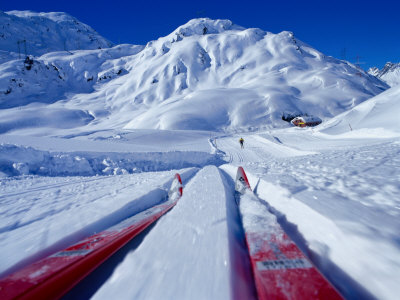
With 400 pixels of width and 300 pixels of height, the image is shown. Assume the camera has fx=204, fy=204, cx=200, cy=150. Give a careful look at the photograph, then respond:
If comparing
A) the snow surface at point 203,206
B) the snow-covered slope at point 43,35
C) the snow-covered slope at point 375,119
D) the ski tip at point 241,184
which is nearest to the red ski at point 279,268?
the snow surface at point 203,206

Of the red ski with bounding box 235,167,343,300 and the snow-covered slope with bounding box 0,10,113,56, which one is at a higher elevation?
the snow-covered slope with bounding box 0,10,113,56

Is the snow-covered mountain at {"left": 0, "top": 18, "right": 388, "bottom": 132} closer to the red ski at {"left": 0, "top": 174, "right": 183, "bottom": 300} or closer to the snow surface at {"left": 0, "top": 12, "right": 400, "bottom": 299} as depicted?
the snow surface at {"left": 0, "top": 12, "right": 400, "bottom": 299}

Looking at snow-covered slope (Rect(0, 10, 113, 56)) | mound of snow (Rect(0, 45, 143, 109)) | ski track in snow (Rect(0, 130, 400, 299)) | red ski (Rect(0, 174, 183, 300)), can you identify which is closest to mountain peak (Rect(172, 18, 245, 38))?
mound of snow (Rect(0, 45, 143, 109))

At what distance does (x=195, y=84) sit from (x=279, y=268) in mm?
87330

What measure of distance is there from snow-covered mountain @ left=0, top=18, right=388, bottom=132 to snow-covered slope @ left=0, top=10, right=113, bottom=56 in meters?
30.9

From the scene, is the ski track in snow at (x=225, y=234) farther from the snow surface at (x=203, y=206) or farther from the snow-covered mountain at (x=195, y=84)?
the snow-covered mountain at (x=195, y=84)

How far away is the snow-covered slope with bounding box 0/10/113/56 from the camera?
12103 centimetres

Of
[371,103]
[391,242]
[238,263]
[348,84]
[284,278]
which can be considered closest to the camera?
[284,278]

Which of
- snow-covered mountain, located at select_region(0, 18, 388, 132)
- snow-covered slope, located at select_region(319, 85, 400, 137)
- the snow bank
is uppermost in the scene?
snow-covered mountain, located at select_region(0, 18, 388, 132)

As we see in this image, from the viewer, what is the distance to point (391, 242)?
1.76m

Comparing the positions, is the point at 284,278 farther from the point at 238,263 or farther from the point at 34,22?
the point at 34,22

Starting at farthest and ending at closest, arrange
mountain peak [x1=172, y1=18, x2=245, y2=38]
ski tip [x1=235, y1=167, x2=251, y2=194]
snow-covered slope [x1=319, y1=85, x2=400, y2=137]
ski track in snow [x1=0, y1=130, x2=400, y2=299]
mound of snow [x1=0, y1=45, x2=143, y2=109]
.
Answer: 1. mountain peak [x1=172, y1=18, x2=245, y2=38]
2. mound of snow [x1=0, y1=45, x2=143, y2=109]
3. snow-covered slope [x1=319, y1=85, x2=400, y2=137]
4. ski tip [x1=235, y1=167, x2=251, y2=194]
5. ski track in snow [x1=0, y1=130, x2=400, y2=299]

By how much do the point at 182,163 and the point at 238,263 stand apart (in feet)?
41.8

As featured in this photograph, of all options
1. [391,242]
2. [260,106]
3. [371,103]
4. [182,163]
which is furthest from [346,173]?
[260,106]
